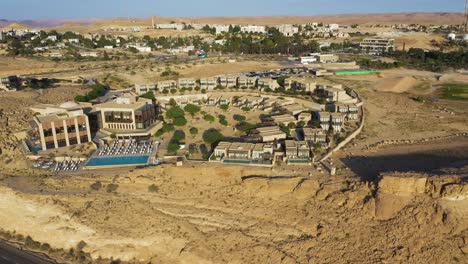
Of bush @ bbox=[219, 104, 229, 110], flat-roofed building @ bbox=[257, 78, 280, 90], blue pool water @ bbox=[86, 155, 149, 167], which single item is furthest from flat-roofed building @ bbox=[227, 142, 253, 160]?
flat-roofed building @ bbox=[257, 78, 280, 90]

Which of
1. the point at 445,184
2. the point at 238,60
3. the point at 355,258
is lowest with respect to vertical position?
the point at 355,258

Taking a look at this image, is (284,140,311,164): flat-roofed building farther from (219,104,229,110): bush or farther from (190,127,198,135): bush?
(219,104,229,110): bush

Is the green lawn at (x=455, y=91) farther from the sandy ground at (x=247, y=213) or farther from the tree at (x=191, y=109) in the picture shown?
the tree at (x=191, y=109)

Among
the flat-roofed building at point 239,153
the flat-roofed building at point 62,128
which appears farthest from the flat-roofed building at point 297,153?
the flat-roofed building at point 62,128

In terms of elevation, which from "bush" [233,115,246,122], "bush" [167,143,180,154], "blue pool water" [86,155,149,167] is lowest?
"blue pool water" [86,155,149,167]

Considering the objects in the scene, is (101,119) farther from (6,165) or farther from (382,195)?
(382,195)

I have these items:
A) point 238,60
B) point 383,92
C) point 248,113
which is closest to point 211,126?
point 248,113

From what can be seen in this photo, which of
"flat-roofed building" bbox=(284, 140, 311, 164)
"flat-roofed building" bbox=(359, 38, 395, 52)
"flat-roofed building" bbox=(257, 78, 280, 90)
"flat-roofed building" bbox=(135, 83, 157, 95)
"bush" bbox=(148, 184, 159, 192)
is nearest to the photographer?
"bush" bbox=(148, 184, 159, 192)
